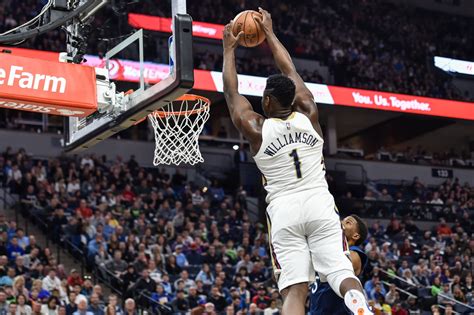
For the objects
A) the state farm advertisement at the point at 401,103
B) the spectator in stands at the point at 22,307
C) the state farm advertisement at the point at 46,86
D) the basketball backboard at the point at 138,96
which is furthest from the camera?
the state farm advertisement at the point at 401,103

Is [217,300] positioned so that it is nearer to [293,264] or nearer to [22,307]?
[22,307]

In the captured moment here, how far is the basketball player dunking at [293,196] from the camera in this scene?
4.87 m

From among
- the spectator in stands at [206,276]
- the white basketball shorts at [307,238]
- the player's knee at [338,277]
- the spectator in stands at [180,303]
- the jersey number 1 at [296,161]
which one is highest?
the jersey number 1 at [296,161]

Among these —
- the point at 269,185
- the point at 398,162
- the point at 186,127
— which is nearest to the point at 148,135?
the point at 398,162

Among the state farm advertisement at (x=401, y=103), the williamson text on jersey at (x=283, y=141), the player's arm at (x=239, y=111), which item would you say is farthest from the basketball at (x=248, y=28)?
the state farm advertisement at (x=401, y=103)

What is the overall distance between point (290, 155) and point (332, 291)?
3.96ft

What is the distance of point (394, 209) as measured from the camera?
24.2 m

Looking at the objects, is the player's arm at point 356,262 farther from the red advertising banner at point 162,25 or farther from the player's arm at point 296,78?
the red advertising banner at point 162,25

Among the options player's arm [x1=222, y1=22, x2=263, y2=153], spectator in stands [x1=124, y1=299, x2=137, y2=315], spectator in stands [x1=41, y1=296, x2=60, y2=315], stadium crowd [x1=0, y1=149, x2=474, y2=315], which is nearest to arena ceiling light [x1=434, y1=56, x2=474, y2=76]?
stadium crowd [x1=0, y1=149, x2=474, y2=315]

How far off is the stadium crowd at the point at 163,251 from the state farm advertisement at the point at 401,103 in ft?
12.5

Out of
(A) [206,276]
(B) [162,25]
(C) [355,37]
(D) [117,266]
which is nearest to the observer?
(D) [117,266]

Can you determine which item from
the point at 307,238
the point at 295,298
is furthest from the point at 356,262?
the point at 295,298

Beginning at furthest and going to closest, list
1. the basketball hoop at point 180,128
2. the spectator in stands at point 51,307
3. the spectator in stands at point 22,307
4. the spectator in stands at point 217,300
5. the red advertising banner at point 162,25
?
the red advertising banner at point 162,25 < the spectator in stands at point 217,300 < the spectator in stands at point 51,307 < the spectator in stands at point 22,307 < the basketball hoop at point 180,128

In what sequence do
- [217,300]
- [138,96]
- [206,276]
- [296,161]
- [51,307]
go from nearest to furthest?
[296,161] < [138,96] < [51,307] < [217,300] < [206,276]
